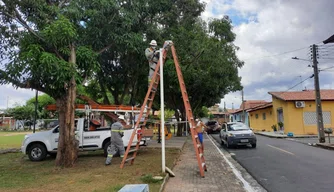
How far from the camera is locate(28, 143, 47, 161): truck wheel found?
12.1 metres

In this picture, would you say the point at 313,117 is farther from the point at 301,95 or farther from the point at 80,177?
the point at 80,177

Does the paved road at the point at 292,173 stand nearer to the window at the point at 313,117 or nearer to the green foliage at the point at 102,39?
the green foliage at the point at 102,39

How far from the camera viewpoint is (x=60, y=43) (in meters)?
9.08

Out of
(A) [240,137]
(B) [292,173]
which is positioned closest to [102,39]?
(B) [292,173]

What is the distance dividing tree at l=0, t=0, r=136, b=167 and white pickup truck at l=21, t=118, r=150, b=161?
234 centimetres

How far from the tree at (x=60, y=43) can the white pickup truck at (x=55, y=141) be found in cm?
234

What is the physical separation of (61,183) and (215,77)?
15352mm

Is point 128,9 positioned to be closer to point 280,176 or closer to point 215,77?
point 280,176

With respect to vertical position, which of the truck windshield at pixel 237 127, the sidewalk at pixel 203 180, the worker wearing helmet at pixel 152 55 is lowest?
the sidewalk at pixel 203 180

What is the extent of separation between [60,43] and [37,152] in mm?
5566

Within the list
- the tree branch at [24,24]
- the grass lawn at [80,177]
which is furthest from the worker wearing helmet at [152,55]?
the tree branch at [24,24]

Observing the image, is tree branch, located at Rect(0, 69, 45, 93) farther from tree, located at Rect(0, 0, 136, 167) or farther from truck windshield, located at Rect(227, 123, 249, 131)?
truck windshield, located at Rect(227, 123, 249, 131)

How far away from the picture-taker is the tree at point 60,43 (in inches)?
328

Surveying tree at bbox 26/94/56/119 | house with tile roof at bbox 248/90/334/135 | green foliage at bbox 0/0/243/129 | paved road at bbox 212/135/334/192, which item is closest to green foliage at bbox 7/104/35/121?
tree at bbox 26/94/56/119
